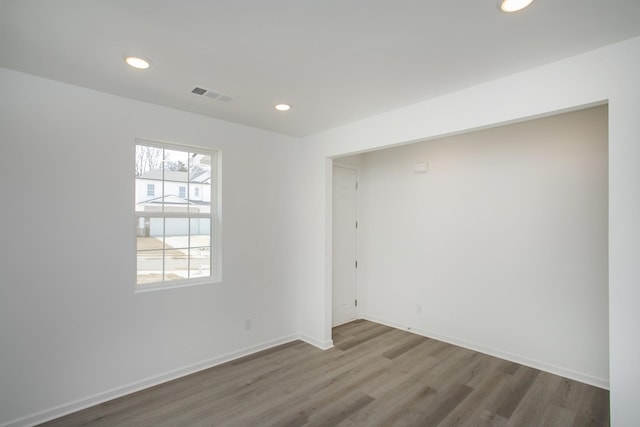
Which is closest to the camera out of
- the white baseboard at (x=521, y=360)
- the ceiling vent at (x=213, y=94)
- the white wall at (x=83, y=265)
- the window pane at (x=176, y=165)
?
the white wall at (x=83, y=265)

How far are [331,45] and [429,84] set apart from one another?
996 mm

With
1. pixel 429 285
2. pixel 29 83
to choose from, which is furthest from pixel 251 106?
pixel 429 285

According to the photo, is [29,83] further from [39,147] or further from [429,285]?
[429,285]

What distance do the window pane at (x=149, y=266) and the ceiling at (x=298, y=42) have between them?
1.51 metres

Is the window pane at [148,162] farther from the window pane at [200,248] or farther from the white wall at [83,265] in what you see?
the window pane at [200,248]

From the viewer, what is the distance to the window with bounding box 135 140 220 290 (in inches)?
121

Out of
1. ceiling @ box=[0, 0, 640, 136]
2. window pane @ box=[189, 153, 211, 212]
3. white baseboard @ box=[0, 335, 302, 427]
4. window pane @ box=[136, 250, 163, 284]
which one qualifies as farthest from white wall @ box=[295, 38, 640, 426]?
white baseboard @ box=[0, 335, 302, 427]

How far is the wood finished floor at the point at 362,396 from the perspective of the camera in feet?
8.06

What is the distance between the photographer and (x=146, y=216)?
10.1 feet

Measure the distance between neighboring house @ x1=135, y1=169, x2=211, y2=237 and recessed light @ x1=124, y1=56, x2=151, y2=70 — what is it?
115cm

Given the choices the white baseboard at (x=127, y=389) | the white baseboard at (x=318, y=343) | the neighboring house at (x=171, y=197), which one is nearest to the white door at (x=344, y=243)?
the white baseboard at (x=318, y=343)

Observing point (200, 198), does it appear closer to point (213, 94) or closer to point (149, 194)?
point (149, 194)

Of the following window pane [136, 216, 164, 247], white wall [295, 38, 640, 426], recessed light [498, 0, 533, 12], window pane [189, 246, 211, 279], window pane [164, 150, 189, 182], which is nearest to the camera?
recessed light [498, 0, 533, 12]

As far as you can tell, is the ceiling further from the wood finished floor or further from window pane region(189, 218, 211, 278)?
the wood finished floor
